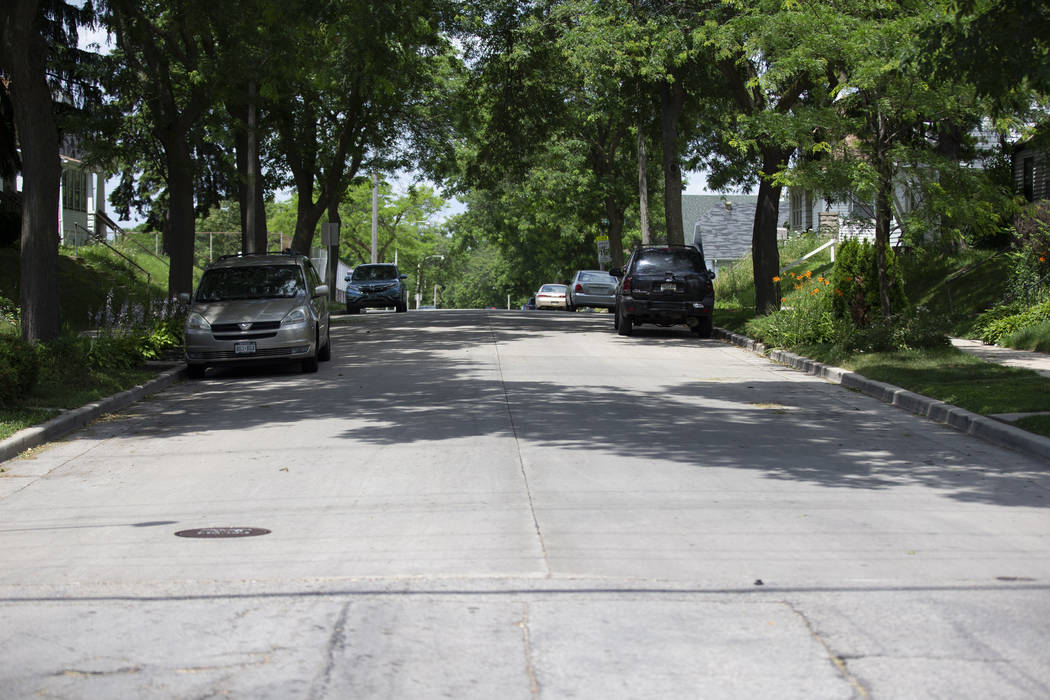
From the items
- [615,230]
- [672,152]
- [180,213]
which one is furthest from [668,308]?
[615,230]

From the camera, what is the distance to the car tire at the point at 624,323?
25.8 m

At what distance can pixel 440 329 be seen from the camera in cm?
2830

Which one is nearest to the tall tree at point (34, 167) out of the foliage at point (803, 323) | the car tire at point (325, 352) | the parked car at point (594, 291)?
the car tire at point (325, 352)

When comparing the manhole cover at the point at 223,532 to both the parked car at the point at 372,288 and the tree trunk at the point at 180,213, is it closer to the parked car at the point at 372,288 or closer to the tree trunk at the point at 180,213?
the tree trunk at the point at 180,213

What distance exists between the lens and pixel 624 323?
26.0 meters

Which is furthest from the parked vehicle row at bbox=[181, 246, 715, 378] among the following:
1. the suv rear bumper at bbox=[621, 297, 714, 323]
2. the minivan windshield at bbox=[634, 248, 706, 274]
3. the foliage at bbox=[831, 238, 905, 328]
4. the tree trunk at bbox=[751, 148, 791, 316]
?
the tree trunk at bbox=[751, 148, 791, 316]

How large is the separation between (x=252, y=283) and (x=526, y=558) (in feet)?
42.5

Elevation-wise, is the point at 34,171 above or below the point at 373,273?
above

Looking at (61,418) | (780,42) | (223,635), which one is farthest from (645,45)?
(223,635)

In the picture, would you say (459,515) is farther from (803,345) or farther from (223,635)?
(803,345)

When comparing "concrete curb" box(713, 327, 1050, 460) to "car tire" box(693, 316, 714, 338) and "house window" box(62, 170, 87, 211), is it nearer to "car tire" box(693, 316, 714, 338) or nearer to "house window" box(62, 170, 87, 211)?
"car tire" box(693, 316, 714, 338)

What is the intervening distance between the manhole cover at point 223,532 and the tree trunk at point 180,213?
16.5 m

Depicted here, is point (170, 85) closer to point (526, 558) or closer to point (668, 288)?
point (668, 288)

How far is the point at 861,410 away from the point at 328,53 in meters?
15.8
